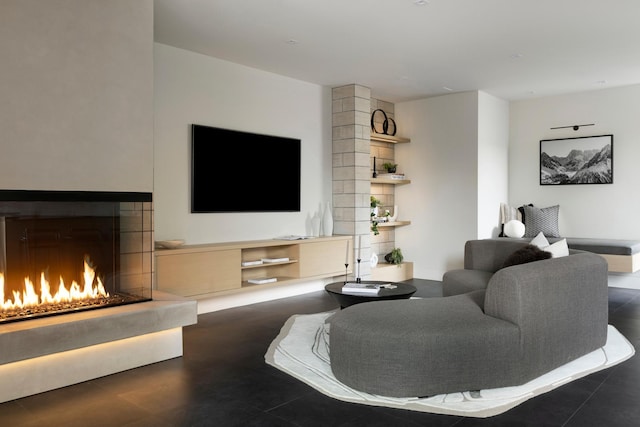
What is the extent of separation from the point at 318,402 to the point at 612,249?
4.58 m

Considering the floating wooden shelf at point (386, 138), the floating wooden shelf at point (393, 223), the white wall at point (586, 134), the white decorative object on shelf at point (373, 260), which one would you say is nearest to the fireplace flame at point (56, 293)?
the white decorative object on shelf at point (373, 260)

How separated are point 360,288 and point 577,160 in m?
4.25

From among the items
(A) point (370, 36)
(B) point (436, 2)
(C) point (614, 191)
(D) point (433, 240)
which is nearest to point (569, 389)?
(B) point (436, 2)

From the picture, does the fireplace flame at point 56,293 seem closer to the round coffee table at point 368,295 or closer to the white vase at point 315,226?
the round coffee table at point 368,295

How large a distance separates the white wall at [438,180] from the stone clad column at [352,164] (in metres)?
1.10

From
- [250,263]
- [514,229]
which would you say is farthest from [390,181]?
[250,263]

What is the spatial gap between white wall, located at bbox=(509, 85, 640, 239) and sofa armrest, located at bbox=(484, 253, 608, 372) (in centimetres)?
349

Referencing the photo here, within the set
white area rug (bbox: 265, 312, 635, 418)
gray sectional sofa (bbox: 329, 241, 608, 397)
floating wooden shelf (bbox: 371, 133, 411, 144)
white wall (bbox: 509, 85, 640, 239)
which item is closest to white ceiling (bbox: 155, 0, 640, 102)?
white wall (bbox: 509, 85, 640, 239)

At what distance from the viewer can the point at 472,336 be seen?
8.48 feet

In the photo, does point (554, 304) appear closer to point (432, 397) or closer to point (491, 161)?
point (432, 397)

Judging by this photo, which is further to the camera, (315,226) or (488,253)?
(315,226)

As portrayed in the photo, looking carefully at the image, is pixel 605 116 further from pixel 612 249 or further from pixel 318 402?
pixel 318 402

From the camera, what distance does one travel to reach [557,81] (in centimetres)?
590

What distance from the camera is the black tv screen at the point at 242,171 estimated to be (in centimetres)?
474
